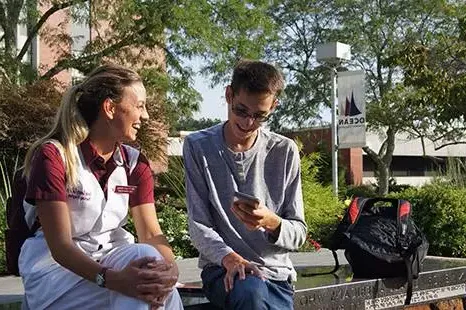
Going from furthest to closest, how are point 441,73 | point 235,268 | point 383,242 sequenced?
point 441,73 < point 383,242 < point 235,268

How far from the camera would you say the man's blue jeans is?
10.3 feet

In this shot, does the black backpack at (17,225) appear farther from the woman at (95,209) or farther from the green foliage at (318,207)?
the green foliage at (318,207)

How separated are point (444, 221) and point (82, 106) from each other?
7.81m

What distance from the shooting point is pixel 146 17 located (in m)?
16.3

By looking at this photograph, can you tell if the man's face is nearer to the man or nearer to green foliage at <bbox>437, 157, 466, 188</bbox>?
the man

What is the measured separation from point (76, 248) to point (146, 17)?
1398 centimetres

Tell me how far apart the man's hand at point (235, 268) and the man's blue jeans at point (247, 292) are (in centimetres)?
2

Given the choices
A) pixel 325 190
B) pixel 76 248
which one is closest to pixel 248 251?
pixel 76 248

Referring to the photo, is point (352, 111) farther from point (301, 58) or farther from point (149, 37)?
point (301, 58)

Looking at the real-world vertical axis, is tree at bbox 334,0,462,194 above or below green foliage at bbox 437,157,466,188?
above

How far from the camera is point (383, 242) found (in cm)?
461

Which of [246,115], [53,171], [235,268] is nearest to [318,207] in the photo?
[246,115]

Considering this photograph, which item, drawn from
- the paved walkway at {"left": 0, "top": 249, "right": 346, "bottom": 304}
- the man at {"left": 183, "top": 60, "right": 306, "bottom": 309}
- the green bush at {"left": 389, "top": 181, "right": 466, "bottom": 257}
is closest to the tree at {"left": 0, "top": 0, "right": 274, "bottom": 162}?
the green bush at {"left": 389, "top": 181, "right": 466, "bottom": 257}

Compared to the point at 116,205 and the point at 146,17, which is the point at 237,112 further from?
the point at 146,17
